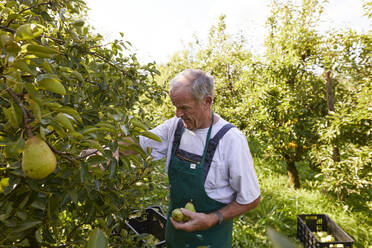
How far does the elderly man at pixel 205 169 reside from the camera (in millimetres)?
1574

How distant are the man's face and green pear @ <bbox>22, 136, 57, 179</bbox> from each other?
102cm

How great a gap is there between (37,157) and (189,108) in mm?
1080

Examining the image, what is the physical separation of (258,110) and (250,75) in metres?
0.67

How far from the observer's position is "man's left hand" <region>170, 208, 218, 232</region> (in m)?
1.53

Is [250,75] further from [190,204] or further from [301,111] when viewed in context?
[190,204]

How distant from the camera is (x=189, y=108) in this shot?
1.61 metres

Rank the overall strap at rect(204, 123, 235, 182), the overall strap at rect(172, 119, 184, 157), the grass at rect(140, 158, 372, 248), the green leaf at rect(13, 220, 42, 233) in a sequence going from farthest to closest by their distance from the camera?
the grass at rect(140, 158, 372, 248) < the overall strap at rect(172, 119, 184, 157) < the overall strap at rect(204, 123, 235, 182) < the green leaf at rect(13, 220, 42, 233)

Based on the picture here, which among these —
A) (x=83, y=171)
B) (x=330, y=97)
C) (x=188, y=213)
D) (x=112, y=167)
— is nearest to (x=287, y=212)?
(x=330, y=97)

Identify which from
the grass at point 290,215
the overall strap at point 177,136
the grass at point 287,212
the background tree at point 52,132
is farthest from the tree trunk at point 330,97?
the background tree at point 52,132

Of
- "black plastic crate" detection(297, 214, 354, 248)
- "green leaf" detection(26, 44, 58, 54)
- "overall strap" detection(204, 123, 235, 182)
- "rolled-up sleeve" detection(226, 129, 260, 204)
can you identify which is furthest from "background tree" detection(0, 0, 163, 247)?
"black plastic crate" detection(297, 214, 354, 248)

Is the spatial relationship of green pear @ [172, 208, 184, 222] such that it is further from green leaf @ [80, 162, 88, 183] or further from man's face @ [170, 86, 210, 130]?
green leaf @ [80, 162, 88, 183]

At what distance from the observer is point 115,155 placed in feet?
3.22

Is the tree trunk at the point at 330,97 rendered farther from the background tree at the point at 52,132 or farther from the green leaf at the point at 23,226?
the green leaf at the point at 23,226

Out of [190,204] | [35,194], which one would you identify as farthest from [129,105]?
[35,194]
